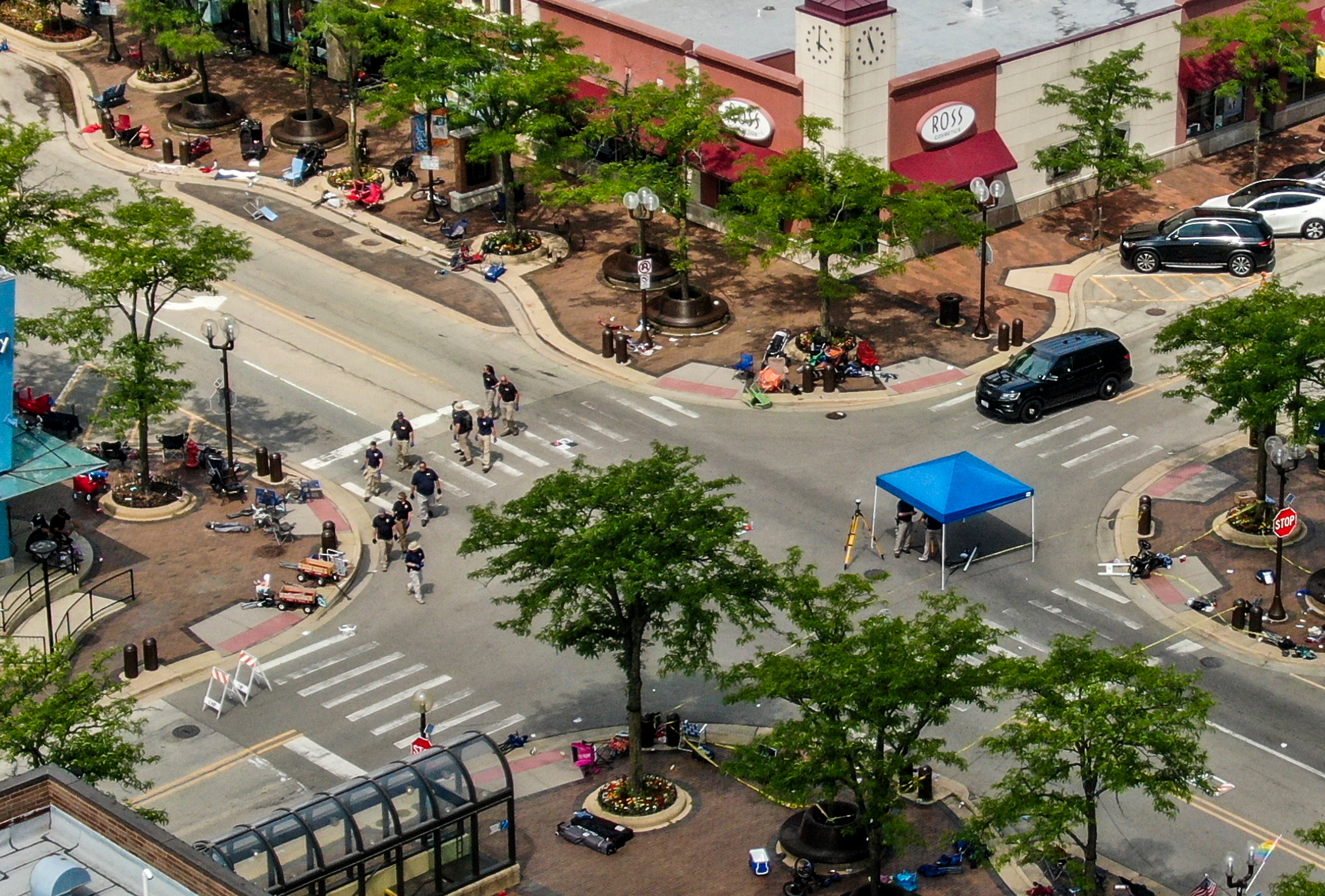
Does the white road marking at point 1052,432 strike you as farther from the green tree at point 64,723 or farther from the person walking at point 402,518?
the green tree at point 64,723

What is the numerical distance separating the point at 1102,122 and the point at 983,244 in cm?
823

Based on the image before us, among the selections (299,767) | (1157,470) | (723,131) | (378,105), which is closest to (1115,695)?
(299,767)

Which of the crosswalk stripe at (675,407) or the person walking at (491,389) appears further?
the crosswalk stripe at (675,407)

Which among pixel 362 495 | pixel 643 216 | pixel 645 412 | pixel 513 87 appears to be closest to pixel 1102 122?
pixel 643 216

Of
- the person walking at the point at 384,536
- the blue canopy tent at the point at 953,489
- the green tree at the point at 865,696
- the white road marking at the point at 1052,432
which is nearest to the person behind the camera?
the green tree at the point at 865,696

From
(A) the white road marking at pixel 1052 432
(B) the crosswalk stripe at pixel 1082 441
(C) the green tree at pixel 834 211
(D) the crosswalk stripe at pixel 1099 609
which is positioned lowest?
(D) the crosswalk stripe at pixel 1099 609

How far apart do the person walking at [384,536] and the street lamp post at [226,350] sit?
4862mm

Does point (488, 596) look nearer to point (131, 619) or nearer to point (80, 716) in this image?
point (131, 619)

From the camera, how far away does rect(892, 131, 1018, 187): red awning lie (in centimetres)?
6116

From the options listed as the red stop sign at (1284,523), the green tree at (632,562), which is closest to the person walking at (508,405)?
the green tree at (632,562)

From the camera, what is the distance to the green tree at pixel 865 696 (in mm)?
33875

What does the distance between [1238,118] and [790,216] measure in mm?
22190

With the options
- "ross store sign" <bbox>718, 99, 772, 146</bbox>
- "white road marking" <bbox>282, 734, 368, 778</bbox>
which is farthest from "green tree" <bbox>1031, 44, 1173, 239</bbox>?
"white road marking" <bbox>282, 734, 368, 778</bbox>

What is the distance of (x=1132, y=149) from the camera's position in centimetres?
6362
